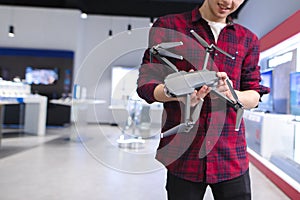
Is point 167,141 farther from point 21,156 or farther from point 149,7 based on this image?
point 149,7

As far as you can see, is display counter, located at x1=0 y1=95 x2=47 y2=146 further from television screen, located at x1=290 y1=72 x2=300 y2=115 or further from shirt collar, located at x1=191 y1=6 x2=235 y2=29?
shirt collar, located at x1=191 y1=6 x2=235 y2=29

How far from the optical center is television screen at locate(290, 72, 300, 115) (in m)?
2.31

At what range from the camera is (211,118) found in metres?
0.63

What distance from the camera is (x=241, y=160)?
68 centimetres

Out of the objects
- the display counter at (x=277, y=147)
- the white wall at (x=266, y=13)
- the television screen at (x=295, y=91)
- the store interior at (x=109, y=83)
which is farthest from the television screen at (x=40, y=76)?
the television screen at (x=295, y=91)

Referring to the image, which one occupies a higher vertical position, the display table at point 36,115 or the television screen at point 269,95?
the television screen at point 269,95

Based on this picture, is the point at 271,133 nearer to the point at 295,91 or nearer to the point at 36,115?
the point at 295,91

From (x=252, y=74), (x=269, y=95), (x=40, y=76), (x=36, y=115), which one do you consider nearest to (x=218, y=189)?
(x=252, y=74)

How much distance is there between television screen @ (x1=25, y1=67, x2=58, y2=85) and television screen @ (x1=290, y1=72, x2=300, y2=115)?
255 inches

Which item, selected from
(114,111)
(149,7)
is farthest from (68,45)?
(114,111)

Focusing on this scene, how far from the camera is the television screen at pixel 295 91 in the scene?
2310 millimetres

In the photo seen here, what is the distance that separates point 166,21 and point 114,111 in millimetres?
520

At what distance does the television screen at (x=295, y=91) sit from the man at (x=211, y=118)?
6.25 feet

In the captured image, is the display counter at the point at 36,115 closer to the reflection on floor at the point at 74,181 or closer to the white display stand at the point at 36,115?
the white display stand at the point at 36,115
